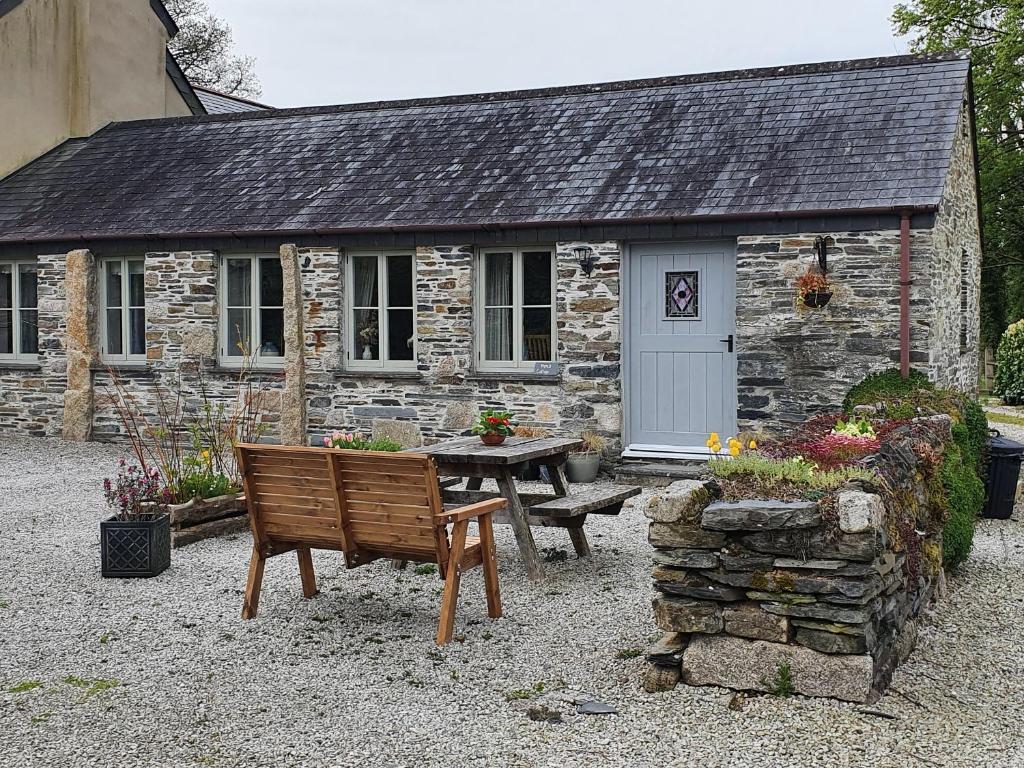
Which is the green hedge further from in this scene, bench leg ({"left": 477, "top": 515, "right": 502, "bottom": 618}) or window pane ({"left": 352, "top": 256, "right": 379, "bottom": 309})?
window pane ({"left": 352, "top": 256, "right": 379, "bottom": 309})

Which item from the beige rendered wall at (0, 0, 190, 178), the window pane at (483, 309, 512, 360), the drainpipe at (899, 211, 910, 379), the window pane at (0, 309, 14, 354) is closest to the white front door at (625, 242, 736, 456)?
the window pane at (483, 309, 512, 360)

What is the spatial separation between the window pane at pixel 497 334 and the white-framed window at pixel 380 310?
0.85 meters

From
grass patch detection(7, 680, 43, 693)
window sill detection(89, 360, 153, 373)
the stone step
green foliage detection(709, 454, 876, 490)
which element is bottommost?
grass patch detection(7, 680, 43, 693)

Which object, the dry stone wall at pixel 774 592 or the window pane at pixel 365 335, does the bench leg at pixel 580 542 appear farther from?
the window pane at pixel 365 335

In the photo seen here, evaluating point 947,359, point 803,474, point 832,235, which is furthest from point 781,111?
point 803,474

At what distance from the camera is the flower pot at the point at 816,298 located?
10812 millimetres

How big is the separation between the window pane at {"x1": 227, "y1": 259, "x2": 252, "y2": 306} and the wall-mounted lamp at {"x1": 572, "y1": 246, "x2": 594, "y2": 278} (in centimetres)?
436

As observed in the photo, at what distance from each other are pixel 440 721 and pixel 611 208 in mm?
7766

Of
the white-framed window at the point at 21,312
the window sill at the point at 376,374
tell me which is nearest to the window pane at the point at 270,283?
the window sill at the point at 376,374

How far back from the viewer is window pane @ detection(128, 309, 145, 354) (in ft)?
47.5

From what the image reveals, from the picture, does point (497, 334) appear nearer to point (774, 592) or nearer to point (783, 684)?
point (774, 592)

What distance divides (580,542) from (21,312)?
34.2ft

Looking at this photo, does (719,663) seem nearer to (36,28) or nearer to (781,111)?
(781,111)

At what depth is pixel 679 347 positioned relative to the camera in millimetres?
11812
